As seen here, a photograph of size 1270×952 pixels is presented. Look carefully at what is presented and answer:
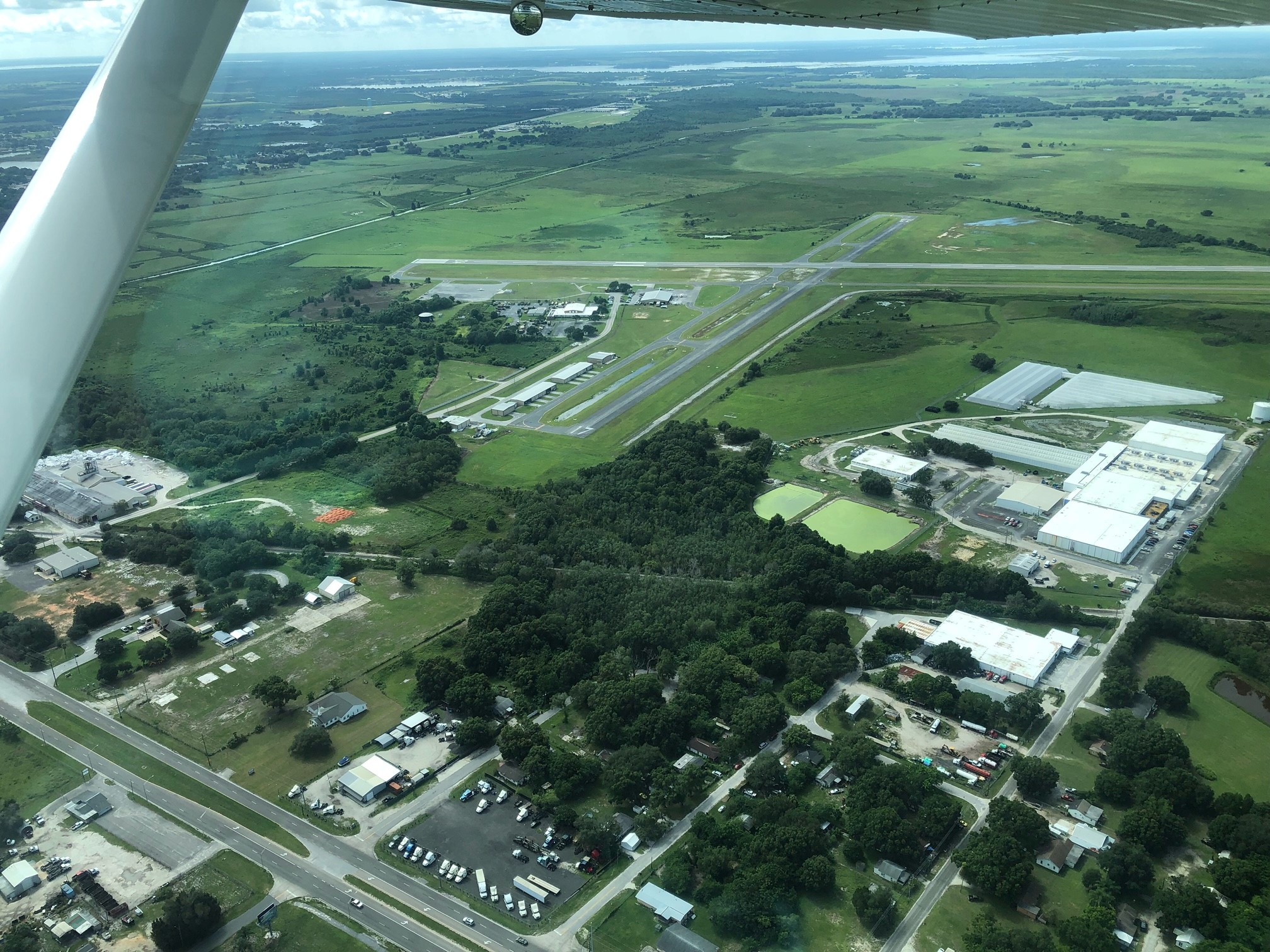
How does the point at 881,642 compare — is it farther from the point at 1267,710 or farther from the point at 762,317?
the point at 762,317

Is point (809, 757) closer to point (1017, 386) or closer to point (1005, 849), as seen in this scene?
point (1005, 849)

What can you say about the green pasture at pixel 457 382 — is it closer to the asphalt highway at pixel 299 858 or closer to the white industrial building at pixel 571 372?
the white industrial building at pixel 571 372

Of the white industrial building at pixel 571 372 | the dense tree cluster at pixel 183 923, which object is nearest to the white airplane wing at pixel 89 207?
the dense tree cluster at pixel 183 923

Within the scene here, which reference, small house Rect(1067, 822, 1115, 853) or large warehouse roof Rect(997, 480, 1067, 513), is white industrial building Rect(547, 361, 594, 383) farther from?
small house Rect(1067, 822, 1115, 853)

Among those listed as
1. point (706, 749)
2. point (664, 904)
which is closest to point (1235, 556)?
point (706, 749)

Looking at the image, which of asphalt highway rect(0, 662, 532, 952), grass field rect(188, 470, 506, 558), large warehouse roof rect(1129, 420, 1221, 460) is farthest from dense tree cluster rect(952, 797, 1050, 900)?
large warehouse roof rect(1129, 420, 1221, 460)

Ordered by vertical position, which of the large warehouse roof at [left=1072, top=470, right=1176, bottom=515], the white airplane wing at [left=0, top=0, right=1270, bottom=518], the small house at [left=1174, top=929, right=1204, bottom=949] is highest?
the white airplane wing at [left=0, top=0, right=1270, bottom=518]

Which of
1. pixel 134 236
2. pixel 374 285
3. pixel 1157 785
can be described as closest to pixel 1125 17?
pixel 134 236
